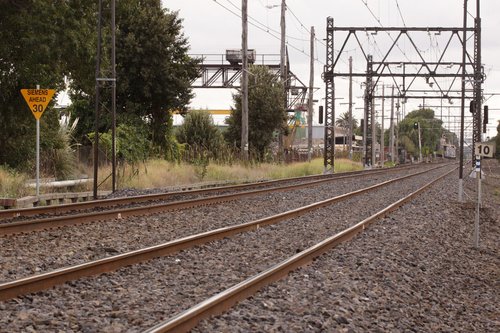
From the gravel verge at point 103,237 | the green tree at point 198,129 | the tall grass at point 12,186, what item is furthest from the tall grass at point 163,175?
the green tree at point 198,129

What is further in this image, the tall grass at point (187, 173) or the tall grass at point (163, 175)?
the tall grass at point (187, 173)

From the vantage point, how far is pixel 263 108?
51.7 metres

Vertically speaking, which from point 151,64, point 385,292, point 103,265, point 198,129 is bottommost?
point 385,292

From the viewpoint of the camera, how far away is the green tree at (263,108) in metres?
51.3

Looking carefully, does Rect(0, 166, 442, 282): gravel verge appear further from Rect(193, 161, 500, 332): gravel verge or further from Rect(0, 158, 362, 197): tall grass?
Rect(0, 158, 362, 197): tall grass

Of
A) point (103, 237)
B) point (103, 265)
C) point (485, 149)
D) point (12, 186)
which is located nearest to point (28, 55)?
point (12, 186)

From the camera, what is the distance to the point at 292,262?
10016mm

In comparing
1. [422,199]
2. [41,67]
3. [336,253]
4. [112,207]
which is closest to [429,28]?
[422,199]

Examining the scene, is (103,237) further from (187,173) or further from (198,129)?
(198,129)

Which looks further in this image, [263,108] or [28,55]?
[263,108]

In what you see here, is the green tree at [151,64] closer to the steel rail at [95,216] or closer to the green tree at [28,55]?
the green tree at [28,55]

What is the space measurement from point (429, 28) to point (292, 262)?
3173cm

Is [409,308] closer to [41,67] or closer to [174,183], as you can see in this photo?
[41,67]

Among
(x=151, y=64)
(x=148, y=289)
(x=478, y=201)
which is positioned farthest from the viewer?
(x=151, y=64)
